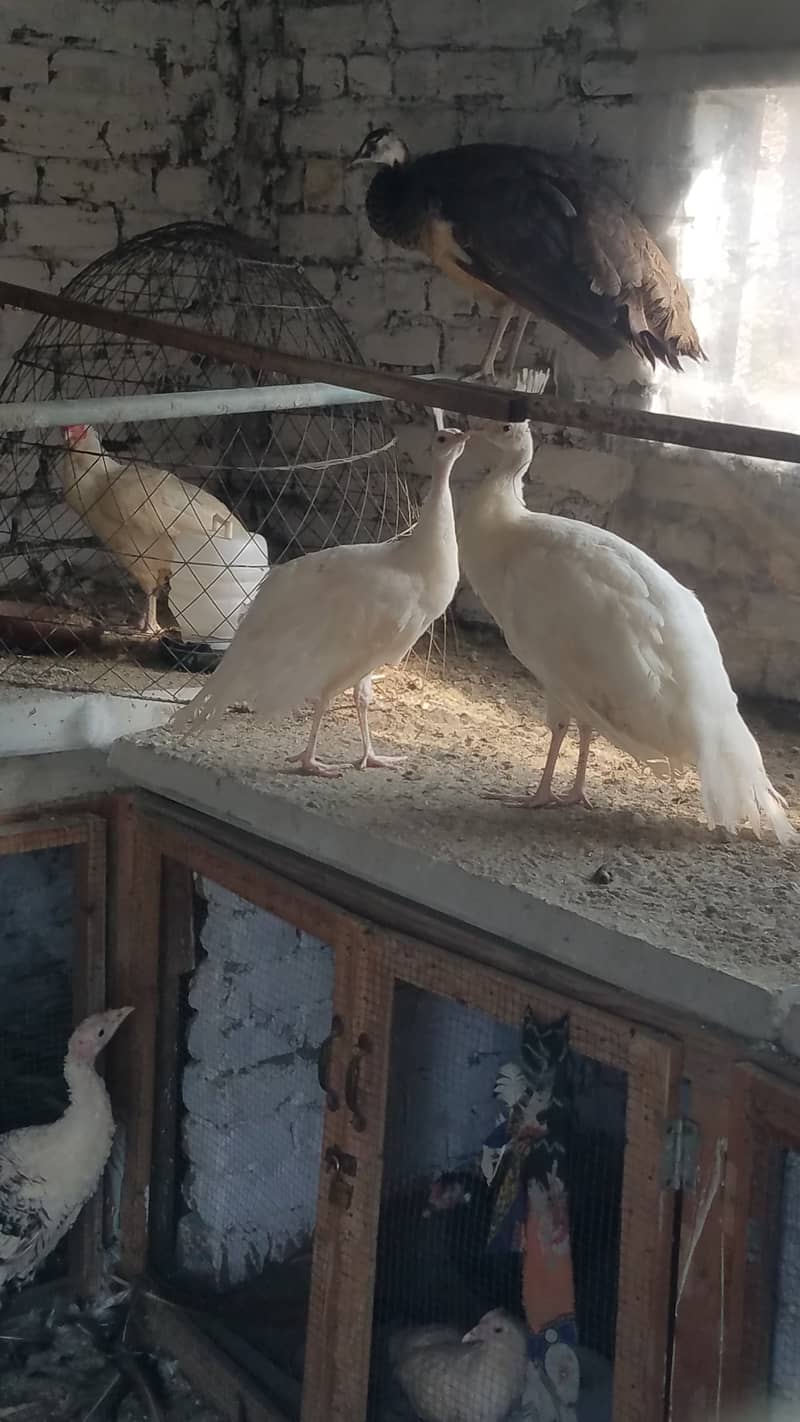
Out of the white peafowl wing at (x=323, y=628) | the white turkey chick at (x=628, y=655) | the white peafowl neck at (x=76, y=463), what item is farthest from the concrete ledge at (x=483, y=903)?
the white peafowl neck at (x=76, y=463)

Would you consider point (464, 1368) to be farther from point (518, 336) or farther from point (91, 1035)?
point (518, 336)

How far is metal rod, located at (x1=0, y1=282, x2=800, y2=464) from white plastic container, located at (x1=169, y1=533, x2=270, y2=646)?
56 centimetres

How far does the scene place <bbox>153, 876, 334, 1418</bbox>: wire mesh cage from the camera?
1765mm

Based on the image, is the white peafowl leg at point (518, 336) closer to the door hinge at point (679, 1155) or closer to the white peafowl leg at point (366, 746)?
the white peafowl leg at point (366, 746)

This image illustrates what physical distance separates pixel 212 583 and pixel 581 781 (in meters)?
0.71

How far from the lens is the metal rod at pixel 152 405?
1621mm

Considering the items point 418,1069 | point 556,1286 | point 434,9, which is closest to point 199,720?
point 418,1069

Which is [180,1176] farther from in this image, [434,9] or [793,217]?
[434,9]

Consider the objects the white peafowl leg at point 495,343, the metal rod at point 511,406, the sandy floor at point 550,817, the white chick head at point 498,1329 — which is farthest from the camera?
the white peafowl leg at point 495,343

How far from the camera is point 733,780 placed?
1.50 meters

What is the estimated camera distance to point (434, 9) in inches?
96.7

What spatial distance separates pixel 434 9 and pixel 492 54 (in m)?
0.17

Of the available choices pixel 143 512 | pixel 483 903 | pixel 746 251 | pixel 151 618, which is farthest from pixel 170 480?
pixel 483 903

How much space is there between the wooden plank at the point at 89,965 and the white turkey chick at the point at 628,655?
2.25 ft
